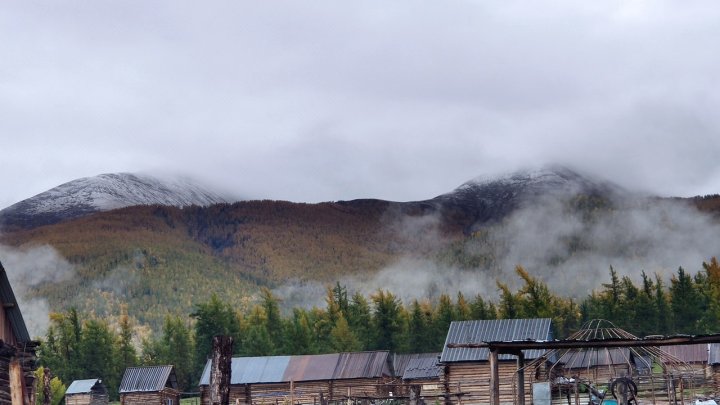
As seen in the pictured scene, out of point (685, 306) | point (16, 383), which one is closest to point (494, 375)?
point (16, 383)

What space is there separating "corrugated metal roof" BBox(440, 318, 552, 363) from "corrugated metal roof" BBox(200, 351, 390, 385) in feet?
32.8

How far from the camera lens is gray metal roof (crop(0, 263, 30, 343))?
132ft

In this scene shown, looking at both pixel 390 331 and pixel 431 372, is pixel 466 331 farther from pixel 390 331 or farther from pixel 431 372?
pixel 390 331

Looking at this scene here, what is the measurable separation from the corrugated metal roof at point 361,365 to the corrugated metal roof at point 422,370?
884 centimetres

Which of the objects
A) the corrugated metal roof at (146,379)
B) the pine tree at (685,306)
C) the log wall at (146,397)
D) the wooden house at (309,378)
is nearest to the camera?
the wooden house at (309,378)

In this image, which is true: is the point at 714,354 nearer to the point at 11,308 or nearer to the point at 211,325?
the point at 11,308

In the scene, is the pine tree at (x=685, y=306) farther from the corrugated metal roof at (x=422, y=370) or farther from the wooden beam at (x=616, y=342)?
the wooden beam at (x=616, y=342)

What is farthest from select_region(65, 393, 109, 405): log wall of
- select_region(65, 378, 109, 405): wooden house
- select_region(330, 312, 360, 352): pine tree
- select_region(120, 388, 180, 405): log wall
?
select_region(330, 312, 360, 352): pine tree

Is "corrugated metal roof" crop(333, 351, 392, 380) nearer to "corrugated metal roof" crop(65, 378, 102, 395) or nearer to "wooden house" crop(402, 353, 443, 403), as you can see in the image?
"wooden house" crop(402, 353, 443, 403)

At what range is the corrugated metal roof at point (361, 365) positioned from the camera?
7644 centimetres

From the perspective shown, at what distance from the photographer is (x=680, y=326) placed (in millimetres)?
113750

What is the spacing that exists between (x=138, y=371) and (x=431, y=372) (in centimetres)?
2395

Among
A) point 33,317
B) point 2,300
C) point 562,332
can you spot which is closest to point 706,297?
point 562,332

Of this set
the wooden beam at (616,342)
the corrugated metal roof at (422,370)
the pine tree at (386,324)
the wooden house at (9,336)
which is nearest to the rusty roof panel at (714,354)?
the corrugated metal roof at (422,370)
